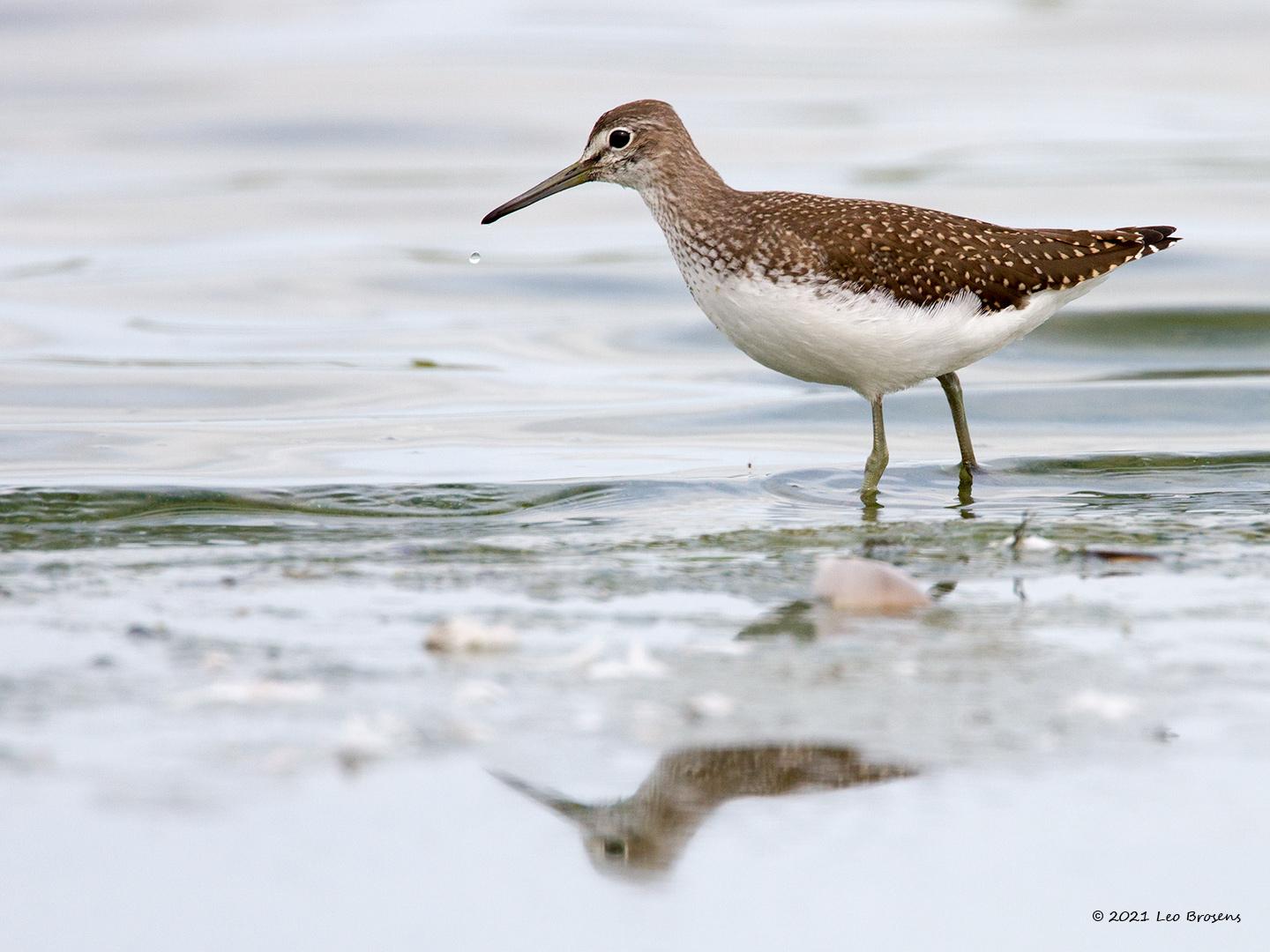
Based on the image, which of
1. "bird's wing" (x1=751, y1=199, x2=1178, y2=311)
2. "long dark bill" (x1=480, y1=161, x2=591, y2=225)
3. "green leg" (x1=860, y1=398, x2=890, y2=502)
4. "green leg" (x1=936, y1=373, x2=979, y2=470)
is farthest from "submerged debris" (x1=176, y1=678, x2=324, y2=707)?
"green leg" (x1=936, y1=373, x2=979, y2=470)

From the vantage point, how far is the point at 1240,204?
15.0 metres

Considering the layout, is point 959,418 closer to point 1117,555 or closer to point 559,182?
point 559,182

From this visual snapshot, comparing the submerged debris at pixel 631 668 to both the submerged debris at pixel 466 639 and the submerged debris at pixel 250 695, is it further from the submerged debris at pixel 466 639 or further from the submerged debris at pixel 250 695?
the submerged debris at pixel 250 695

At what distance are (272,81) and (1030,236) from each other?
12.4 m

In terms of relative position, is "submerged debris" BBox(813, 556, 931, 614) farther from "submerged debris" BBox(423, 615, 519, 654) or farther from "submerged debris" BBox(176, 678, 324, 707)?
"submerged debris" BBox(176, 678, 324, 707)

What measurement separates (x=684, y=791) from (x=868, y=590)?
5.01 feet

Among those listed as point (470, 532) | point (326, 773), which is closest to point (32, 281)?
point (470, 532)

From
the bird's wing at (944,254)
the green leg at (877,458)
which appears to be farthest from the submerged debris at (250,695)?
the green leg at (877,458)

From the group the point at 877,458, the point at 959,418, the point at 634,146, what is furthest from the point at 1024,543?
the point at 634,146

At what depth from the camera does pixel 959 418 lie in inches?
345

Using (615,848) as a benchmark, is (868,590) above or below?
above

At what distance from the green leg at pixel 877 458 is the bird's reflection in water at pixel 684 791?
3.75 metres

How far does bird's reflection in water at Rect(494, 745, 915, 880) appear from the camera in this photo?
13.2ft

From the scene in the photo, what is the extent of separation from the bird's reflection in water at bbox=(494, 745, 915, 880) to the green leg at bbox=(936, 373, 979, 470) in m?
4.48
